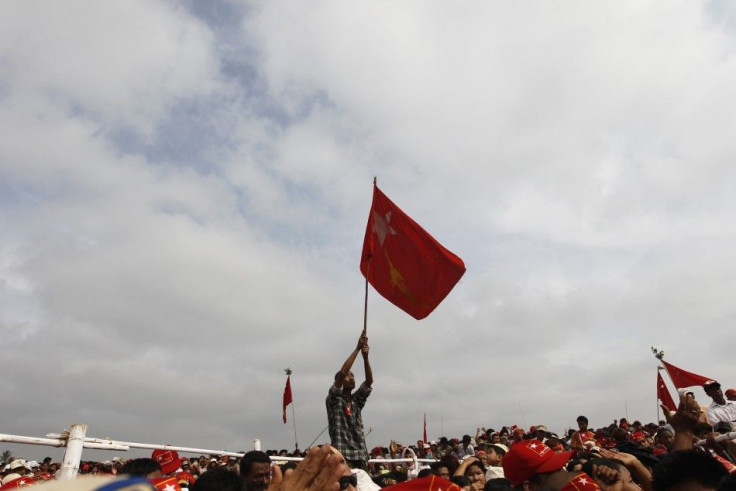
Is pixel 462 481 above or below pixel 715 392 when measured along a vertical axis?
below

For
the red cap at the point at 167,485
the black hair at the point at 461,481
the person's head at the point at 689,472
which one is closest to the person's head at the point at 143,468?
the red cap at the point at 167,485

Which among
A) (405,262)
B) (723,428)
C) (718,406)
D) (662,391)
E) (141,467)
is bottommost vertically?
(141,467)

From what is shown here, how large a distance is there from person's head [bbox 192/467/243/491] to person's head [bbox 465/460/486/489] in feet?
12.0

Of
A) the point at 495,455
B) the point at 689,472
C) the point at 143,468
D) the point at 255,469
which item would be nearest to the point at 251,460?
the point at 255,469

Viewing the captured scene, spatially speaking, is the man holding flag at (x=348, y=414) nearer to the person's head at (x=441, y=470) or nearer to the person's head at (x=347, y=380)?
the person's head at (x=347, y=380)

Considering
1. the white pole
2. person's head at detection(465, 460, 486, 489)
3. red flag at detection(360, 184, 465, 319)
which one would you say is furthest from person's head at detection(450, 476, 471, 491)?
red flag at detection(360, 184, 465, 319)

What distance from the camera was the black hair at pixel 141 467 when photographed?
16.1ft

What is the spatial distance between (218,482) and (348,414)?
381 cm

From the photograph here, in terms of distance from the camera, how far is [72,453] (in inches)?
174

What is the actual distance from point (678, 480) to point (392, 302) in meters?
6.52

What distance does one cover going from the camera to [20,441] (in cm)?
445

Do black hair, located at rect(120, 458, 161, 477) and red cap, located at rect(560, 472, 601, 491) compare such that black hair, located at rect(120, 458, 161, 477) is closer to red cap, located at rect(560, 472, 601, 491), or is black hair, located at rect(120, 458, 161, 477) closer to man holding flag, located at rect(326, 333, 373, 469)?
man holding flag, located at rect(326, 333, 373, 469)

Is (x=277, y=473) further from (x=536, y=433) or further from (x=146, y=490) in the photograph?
(x=536, y=433)

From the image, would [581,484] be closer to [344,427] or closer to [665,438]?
[344,427]
